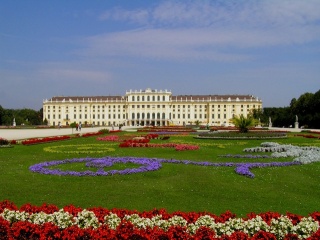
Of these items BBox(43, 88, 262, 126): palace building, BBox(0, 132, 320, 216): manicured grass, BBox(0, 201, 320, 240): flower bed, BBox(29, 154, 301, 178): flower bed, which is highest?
BBox(43, 88, 262, 126): palace building

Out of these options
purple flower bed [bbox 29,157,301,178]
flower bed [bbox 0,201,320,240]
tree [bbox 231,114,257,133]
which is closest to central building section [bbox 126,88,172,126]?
tree [bbox 231,114,257,133]

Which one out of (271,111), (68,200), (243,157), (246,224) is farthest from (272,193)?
(271,111)

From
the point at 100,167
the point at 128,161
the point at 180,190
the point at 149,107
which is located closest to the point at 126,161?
the point at 128,161

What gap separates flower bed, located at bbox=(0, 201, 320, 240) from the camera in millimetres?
4074

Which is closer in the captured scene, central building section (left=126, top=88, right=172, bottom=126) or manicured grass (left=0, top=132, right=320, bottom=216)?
manicured grass (left=0, top=132, right=320, bottom=216)

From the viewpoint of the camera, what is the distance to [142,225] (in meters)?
4.50

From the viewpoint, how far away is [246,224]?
4398mm

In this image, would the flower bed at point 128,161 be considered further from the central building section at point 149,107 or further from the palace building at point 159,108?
the central building section at point 149,107

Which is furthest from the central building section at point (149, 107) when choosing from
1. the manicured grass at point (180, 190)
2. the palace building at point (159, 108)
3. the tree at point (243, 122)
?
the manicured grass at point (180, 190)

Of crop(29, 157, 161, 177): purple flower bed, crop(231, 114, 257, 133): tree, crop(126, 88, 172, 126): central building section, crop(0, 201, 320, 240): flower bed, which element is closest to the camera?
crop(0, 201, 320, 240): flower bed

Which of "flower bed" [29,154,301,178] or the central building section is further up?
the central building section

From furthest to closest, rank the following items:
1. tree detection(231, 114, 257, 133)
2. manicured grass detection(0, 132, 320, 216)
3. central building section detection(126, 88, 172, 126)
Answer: central building section detection(126, 88, 172, 126) → tree detection(231, 114, 257, 133) → manicured grass detection(0, 132, 320, 216)

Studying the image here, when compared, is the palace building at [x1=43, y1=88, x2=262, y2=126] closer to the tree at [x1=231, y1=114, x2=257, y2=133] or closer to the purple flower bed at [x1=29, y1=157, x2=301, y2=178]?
the tree at [x1=231, y1=114, x2=257, y2=133]

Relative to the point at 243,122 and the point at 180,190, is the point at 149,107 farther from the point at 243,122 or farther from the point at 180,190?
the point at 180,190
